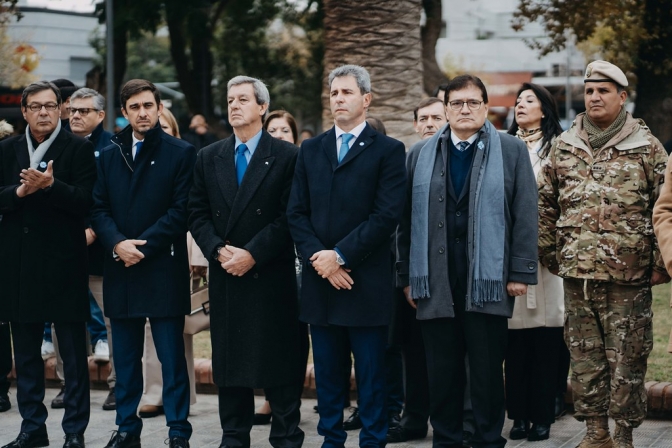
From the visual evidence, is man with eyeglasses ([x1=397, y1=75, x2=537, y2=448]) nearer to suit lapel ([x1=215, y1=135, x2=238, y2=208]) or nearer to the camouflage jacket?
the camouflage jacket

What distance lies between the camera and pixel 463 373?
235 inches

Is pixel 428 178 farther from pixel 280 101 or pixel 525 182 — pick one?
pixel 280 101

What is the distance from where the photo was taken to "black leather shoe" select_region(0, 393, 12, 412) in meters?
7.77

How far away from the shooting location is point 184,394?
643 centimetres

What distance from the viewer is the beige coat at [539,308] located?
258 inches

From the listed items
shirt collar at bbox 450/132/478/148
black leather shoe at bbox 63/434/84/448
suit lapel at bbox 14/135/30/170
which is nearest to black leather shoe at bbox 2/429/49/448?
black leather shoe at bbox 63/434/84/448

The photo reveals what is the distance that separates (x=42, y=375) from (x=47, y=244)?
0.92 m

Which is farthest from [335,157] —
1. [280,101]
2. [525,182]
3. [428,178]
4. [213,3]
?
[280,101]

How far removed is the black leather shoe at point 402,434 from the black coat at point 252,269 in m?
0.86

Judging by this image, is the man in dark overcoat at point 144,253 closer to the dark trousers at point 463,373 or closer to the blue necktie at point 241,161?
the blue necktie at point 241,161

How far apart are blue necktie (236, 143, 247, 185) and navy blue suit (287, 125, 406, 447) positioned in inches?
17.0

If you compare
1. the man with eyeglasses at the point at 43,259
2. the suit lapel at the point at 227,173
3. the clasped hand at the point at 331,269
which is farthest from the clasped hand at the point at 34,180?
the clasped hand at the point at 331,269

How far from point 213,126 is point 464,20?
136 feet

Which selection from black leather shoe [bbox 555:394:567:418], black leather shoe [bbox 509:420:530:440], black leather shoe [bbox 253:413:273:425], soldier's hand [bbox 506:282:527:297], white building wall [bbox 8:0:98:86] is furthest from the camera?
white building wall [bbox 8:0:98:86]
